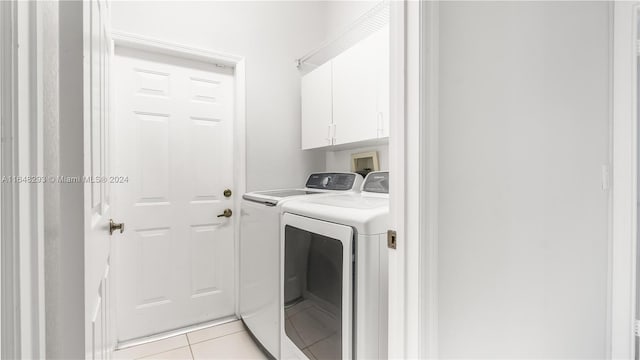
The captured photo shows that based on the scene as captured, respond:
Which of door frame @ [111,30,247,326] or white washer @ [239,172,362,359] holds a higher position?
door frame @ [111,30,247,326]

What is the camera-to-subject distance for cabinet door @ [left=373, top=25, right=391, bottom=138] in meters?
1.73

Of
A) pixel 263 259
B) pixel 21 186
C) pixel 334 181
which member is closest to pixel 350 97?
pixel 334 181

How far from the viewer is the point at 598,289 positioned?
1341 millimetres

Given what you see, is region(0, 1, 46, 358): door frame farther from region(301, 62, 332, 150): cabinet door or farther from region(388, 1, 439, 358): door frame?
region(301, 62, 332, 150): cabinet door

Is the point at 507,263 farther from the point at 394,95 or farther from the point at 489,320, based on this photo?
the point at 394,95

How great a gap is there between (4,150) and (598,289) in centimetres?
Result: 204

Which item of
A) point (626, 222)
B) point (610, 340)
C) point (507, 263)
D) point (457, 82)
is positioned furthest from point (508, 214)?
point (610, 340)

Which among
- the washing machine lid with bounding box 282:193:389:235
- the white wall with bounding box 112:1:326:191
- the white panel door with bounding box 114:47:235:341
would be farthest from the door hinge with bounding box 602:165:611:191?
the white panel door with bounding box 114:47:235:341

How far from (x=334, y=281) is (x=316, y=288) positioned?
0.17m

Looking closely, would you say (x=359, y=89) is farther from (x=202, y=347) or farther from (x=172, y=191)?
(x=202, y=347)

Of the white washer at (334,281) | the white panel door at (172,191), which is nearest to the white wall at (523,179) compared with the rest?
Result: the white washer at (334,281)

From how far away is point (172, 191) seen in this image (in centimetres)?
216

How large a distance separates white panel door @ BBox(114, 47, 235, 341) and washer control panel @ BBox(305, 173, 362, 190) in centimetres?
69

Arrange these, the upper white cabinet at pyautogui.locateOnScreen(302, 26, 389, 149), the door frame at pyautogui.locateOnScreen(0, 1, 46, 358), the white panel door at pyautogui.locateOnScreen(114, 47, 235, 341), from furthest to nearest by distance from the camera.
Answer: the white panel door at pyautogui.locateOnScreen(114, 47, 235, 341) < the upper white cabinet at pyautogui.locateOnScreen(302, 26, 389, 149) < the door frame at pyautogui.locateOnScreen(0, 1, 46, 358)
